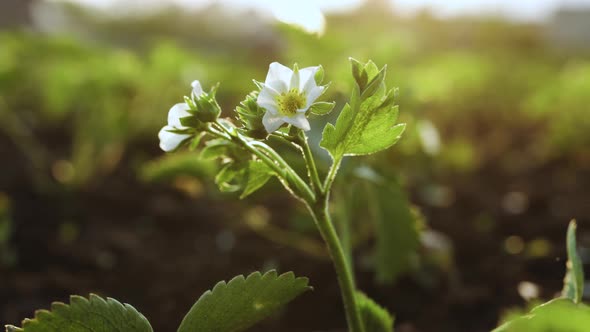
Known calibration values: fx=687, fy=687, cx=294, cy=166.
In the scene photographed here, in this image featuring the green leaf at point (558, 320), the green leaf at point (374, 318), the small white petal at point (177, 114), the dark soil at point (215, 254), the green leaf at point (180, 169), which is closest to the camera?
the green leaf at point (558, 320)

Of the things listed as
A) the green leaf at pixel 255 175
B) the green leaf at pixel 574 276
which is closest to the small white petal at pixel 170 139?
the green leaf at pixel 255 175

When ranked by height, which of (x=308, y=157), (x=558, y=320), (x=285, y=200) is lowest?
(x=558, y=320)

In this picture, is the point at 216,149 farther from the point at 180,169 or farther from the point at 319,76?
the point at 180,169

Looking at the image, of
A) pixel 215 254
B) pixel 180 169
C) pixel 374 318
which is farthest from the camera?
pixel 215 254

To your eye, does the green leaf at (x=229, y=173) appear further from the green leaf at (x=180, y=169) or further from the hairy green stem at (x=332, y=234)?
the green leaf at (x=180, y=169)

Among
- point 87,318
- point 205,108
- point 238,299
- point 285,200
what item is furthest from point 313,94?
point 285,200

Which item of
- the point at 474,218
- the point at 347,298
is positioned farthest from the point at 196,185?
the point at 347,298

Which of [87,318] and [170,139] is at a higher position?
[170,139]
